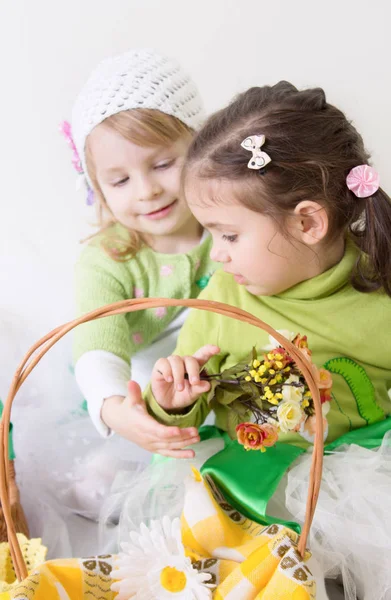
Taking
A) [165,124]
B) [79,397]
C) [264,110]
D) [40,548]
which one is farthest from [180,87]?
[40,548]

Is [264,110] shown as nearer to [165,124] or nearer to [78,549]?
[165,124]

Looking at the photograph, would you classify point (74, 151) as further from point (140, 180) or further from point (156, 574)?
point (156, 574)

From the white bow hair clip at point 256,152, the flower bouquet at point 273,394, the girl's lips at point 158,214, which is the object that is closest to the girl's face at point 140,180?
the girl's lips at point 158,214

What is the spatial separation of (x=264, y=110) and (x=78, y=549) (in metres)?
0.82

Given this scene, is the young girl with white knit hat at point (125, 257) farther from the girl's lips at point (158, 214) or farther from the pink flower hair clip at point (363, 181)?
the pink flower hair clip at point (363, 181)

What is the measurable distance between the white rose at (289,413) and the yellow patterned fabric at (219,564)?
136 mm

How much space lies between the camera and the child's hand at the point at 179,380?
92 centimetres

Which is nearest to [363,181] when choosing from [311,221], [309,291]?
[311,221]

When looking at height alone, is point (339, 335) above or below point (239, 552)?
above

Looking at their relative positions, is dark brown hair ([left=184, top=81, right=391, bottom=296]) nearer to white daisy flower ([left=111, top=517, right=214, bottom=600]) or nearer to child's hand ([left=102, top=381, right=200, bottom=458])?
child's hand ([left=102, top=381, right=200, bottom=458])

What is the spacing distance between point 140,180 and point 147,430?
445 mm

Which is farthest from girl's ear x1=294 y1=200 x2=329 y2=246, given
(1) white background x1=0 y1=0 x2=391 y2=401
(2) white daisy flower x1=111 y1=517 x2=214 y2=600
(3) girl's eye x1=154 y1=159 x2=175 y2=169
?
(1) white background x1=0 y1=0 x2=391 y2=401

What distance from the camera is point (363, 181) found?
3.23 ft

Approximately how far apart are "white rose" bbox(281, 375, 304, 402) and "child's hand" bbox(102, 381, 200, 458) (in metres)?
0.16
